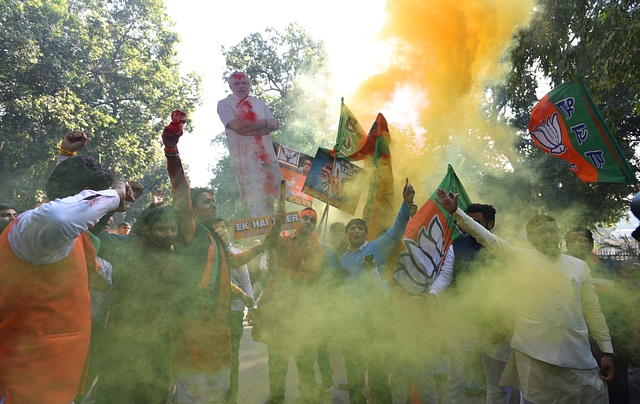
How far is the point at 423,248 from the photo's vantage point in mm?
3725

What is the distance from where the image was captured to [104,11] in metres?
17.9

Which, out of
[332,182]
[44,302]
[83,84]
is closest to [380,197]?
[332,182]

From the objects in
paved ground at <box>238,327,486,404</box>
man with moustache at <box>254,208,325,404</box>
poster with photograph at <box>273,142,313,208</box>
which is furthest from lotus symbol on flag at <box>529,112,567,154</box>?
man with moustache at <box>254,208,325,404</box>

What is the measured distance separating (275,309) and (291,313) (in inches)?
6.0

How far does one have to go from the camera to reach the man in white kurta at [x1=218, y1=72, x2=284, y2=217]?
5246mm

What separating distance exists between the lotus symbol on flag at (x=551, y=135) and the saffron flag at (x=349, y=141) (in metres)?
2.04

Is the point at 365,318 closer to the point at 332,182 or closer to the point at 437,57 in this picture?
the point at 332,182

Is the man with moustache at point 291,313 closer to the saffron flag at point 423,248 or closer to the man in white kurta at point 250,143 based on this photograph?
the saffron flag at point 423,248

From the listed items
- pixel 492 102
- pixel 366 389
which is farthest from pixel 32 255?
pixel 492 102

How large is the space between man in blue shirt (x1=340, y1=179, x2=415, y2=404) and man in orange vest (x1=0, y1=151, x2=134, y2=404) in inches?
99.1

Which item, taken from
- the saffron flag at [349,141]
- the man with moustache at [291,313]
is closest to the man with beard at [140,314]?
the man with moustache at [291,313]

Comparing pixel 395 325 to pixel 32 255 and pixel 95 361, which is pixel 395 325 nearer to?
pixel 95 361

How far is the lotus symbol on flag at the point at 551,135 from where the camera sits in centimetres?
503

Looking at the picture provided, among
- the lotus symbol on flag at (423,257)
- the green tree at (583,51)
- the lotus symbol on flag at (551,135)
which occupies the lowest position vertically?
the lotus symbol on flag at (423,257)
